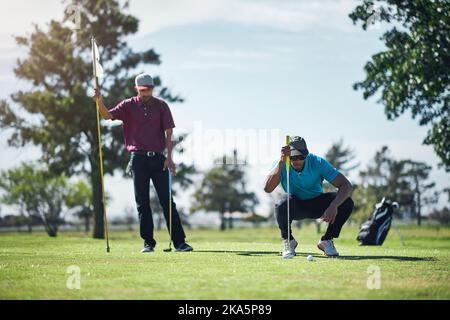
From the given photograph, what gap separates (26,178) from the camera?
277ft

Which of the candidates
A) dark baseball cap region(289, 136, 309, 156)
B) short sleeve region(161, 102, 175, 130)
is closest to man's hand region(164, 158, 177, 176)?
short sleeve region(161, 102, 175, 130)

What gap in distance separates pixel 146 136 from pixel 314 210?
3.05 m

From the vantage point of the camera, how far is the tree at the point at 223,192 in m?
105

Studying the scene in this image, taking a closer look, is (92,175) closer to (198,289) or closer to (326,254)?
(326,254)

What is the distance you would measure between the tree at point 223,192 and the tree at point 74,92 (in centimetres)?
6313

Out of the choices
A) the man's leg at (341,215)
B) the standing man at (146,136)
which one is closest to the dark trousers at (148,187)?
the standing man at (146,136)

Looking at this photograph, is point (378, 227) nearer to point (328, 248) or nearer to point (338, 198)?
point (328, 248)

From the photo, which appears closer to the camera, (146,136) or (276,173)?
(276,173)

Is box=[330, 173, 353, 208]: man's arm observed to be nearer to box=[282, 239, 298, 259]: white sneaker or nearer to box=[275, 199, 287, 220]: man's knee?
box=[275, 199, 287, 220]: man's knee

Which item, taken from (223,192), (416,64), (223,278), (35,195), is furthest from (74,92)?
(223,192)

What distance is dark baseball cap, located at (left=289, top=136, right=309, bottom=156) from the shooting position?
33.8 feet

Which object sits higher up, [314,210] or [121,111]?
[121,111]

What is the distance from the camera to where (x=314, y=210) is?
11047 millimetres

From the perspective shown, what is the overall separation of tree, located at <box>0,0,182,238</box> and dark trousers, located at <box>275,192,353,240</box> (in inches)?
1076
